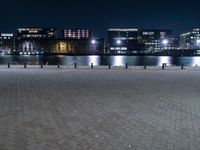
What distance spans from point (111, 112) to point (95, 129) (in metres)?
2.44

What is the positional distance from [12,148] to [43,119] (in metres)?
2.98

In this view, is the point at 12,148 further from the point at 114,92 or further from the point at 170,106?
the point at 114,92

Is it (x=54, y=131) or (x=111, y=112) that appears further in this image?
(x=111, y=112)

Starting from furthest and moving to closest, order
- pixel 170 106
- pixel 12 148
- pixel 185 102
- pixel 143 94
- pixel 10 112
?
pixel 143 94, pixel 185 102, pixel 170 106, pixel 10 112, pixel 12 148

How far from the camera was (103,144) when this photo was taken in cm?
766

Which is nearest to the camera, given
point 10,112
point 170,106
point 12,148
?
point 12,148

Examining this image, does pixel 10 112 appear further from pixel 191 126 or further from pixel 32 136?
pixel 191 126

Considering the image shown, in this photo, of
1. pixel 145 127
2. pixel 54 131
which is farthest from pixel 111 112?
pixel 54 131

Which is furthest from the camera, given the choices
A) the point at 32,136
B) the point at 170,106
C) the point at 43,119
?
the point at 170,106

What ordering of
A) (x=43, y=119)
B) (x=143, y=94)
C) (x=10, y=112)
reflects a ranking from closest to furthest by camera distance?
(x=43, y=119) < (x=10, y=112) < (x=143, y=94)

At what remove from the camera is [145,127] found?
30.5 feet

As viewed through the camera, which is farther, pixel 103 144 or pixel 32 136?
pixel 32 136

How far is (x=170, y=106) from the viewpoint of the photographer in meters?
12.8

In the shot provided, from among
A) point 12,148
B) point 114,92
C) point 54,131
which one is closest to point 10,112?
point 54,131
